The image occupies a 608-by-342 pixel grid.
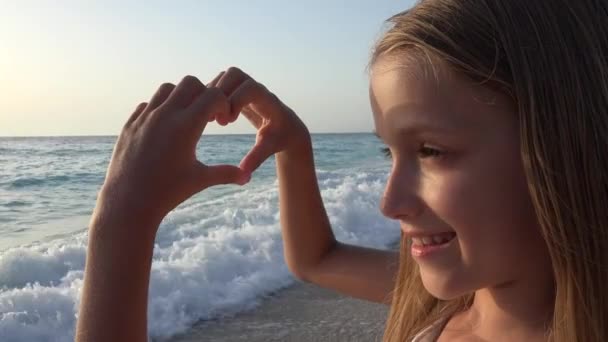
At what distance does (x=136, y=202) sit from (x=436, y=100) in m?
0.59

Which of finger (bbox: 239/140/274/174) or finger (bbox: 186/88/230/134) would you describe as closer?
finger (bbox: 186/88/230/134)

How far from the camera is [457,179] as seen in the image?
1.26 m

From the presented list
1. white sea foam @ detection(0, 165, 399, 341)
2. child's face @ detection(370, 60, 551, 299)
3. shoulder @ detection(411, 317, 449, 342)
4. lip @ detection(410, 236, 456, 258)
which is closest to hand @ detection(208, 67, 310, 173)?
child's face @ detection(370, 60, 551, 299)

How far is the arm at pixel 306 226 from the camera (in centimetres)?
165

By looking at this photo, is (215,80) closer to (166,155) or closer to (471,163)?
(166,155)

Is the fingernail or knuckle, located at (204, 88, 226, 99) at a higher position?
knuckle, located at (204, 88, 226, 99)

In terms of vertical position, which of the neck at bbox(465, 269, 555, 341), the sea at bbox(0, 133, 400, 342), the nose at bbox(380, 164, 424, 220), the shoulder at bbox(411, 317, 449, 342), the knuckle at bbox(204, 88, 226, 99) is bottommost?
the sea at bbox(0, 133, 400, 342)

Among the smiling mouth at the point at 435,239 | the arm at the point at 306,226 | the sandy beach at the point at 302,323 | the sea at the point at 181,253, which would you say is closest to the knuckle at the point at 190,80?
the arm at the point at 306,226

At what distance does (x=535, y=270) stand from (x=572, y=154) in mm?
299

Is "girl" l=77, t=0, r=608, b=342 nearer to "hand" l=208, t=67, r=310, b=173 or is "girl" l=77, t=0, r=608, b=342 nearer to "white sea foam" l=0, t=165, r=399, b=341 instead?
"hand" l=208, t=67, r=310, b=173

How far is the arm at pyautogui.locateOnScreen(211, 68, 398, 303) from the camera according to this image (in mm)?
1650

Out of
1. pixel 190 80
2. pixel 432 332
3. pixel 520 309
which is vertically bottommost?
pixel 432 332

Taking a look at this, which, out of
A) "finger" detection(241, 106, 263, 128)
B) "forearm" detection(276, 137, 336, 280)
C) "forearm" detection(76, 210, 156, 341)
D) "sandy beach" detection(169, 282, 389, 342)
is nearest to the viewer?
"forearm" detection(76, 210, 156, 341)

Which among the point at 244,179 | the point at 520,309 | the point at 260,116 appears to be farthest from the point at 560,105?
the point at 260,116
